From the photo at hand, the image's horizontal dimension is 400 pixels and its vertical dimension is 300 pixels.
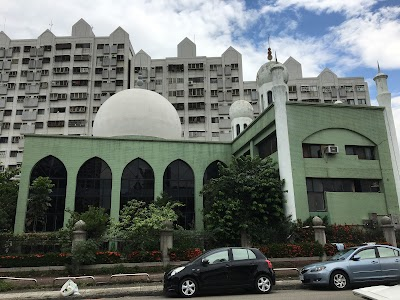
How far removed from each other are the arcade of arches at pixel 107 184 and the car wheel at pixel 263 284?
538 inches

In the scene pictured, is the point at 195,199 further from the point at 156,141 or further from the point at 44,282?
the point at 44,282

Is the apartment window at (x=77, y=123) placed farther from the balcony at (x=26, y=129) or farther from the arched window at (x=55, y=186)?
the arched window at (x=55, y=186)

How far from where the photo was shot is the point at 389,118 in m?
22.0

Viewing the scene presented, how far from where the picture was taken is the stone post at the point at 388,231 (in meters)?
17.9

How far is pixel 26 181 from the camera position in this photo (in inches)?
908

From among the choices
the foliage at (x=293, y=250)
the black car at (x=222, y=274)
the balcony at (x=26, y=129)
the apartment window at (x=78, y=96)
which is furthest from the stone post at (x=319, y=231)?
the balcony at (x=26, y=129)

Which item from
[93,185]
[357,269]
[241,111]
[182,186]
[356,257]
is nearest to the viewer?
[357,269]

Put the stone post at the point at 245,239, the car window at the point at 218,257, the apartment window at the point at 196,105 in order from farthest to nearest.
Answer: the apartment window at the point at 196,105 → the stone post at the point at 245,239 → the car window at the point at 218,257

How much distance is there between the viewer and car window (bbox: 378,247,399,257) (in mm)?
11523

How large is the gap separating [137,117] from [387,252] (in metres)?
20.6

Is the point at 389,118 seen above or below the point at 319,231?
above

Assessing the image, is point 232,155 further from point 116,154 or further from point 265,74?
point 116,154

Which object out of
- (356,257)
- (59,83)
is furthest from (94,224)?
(59,83)

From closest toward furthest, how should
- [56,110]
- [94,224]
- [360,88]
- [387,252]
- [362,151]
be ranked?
1. [387,252]
2. [94,224]
3. [362,151]
4. [56,110]
5. [360,88]
